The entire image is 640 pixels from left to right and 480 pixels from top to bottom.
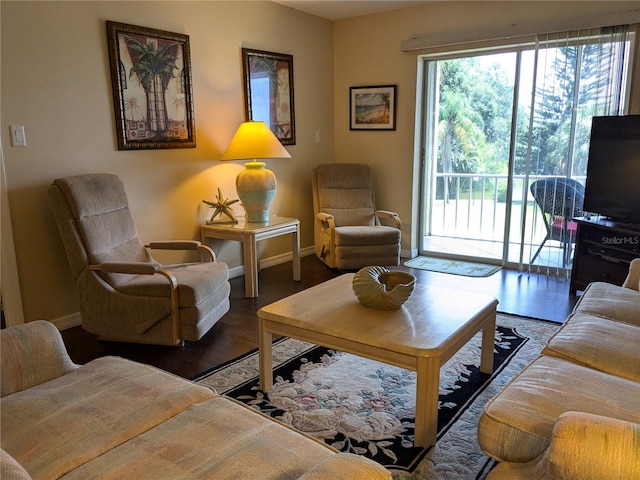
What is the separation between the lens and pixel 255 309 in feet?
11.7

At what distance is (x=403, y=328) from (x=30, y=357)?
1.39 m

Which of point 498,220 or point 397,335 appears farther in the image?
point 498,220

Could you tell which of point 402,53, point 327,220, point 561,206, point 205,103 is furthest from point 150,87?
point 561,206

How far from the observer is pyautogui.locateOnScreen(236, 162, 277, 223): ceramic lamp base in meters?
3.99

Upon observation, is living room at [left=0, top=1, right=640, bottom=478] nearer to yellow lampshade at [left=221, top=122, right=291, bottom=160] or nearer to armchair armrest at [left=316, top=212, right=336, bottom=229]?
yellow lampshade at [left=221, top=122, right=291, bottom=160]

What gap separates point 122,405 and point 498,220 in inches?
194

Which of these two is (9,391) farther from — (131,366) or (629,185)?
(629,185)

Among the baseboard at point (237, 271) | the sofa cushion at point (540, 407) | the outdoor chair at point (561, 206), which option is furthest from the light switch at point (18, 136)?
the outdoor chair at point (561, 206)

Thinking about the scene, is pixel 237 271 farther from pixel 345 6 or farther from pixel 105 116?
pixel 345 6

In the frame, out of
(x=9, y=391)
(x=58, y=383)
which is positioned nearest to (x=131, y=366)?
(x=58, y=383)

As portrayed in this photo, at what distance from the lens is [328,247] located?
4543 millimetres

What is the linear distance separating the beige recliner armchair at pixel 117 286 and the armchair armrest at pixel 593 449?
214 cm

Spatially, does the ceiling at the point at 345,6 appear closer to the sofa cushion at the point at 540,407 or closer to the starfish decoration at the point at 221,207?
the starfish decoration at the point at 221,207

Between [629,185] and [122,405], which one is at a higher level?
[629,185]
